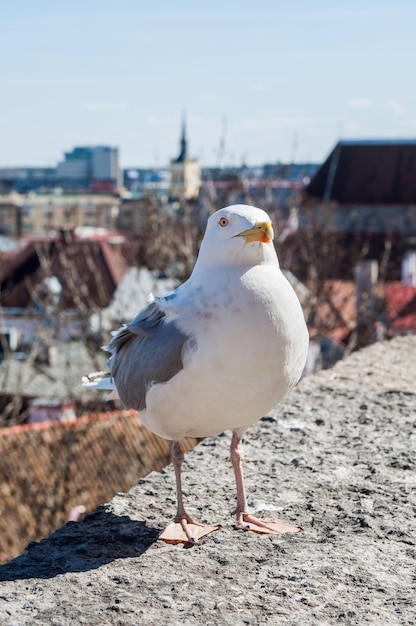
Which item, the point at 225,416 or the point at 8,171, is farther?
the point at 8,171

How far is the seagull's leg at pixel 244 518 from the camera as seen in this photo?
319 cm

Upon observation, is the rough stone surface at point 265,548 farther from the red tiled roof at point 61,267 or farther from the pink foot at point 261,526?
the red tiled roof at point 61,267

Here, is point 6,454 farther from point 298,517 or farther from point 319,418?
point 298,517

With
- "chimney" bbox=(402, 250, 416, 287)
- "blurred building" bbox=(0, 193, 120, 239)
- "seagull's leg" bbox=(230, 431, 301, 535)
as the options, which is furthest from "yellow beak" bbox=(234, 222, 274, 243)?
"blurred building" bbox=(0, 193, 120, 239)

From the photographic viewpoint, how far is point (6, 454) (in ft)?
37.9

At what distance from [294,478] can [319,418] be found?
74 cm

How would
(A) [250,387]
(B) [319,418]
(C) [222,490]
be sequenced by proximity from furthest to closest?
(B) [319,418] < (C) [222,490] < (A) [250,387]

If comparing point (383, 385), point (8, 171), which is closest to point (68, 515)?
point (383, 385)

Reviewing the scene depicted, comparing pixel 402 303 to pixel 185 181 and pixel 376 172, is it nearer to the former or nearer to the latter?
pixel 185 181

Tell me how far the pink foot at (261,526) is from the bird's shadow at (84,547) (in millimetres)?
281

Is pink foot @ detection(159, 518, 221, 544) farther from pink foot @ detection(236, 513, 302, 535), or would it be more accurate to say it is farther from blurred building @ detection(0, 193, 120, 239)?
blurred building @ detection(0, 193, 120, 239)

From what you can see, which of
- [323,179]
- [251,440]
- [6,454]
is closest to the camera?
[251,440]

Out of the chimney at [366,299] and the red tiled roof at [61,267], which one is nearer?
the chimney at [366,299]

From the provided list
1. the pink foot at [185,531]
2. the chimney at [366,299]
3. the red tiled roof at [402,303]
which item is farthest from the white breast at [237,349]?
the red tiled roof at [402,303]
